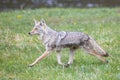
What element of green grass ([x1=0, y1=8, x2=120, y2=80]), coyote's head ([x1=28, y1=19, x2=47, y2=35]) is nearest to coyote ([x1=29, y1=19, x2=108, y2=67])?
coyote's head ([x1=28, y1=19, x2=47, y2=35])

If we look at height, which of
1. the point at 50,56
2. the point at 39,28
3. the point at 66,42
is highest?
the point at 39,28

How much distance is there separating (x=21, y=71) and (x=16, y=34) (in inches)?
141

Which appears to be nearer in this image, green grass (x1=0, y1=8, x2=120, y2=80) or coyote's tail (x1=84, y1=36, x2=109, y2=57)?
green grass (x1=0, y1=8, x2=120, y2=80)

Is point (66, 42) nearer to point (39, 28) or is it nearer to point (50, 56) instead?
point (39, 28)

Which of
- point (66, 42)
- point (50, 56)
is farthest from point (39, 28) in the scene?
point (50, 56)

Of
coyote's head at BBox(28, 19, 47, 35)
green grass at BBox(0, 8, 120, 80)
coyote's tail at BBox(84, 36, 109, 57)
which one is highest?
coyote's head at BBox(28, 19, 47, 35)

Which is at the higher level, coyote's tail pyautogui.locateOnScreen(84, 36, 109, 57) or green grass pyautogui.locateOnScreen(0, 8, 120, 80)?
coyote's tail pyautogui.locateOnScreen(84, 36, 109, 57)

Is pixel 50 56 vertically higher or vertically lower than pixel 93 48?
lower

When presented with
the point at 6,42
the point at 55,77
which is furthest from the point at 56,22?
the point at 55,77

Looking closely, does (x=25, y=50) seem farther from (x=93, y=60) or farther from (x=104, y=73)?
(x=104, y=73)

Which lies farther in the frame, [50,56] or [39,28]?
[50,56]

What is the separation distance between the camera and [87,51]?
798 centimetres

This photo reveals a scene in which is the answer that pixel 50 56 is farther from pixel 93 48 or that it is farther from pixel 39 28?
pixel 93 48

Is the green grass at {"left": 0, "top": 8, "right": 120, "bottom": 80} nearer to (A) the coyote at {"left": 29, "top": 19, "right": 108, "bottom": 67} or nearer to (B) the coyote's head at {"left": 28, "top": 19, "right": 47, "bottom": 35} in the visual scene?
(A) the coyote at {"left": 29, "top": 19, "right": 108, "bottom": 67}
